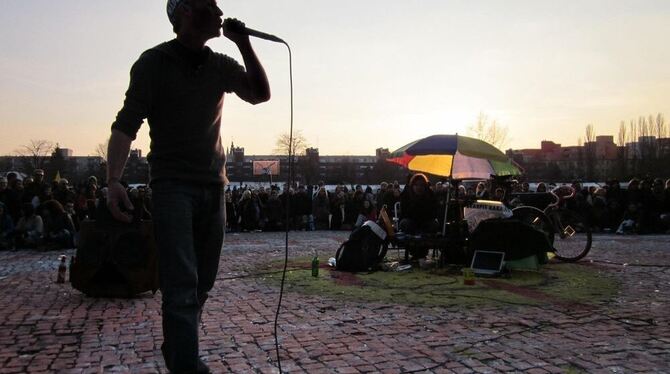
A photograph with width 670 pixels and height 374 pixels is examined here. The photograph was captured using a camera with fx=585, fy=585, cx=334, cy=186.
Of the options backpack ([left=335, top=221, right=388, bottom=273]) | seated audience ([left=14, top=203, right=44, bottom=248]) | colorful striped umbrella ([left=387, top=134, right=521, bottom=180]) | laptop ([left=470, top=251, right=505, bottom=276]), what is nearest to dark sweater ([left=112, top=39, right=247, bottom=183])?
backpack ([left=335, top=221, right=388, bottom=273])

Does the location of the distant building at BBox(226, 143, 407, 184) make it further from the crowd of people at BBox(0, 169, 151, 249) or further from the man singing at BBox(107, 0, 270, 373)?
the man singing at BBox(107, 0, 270, 373)

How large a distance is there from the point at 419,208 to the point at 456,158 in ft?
3.58

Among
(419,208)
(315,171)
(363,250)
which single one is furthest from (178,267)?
(315,171)

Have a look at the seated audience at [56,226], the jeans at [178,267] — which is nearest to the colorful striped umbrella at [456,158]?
the jeans at [178,267]

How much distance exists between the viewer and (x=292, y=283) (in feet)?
25.5

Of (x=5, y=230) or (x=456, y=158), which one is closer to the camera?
(x=456, y=158)

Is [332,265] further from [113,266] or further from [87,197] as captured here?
[87,197]

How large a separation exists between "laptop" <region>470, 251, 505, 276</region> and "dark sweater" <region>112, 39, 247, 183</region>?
6.13m

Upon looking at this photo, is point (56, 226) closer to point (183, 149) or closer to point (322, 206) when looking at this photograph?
point (322, 206)

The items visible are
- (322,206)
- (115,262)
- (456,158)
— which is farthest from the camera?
(322,206)

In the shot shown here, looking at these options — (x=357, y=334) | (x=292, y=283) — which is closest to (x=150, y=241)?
(x=292, y=283)

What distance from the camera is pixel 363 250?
29.2ft

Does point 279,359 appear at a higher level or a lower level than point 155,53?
lower

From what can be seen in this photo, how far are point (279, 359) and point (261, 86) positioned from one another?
6.52ft
